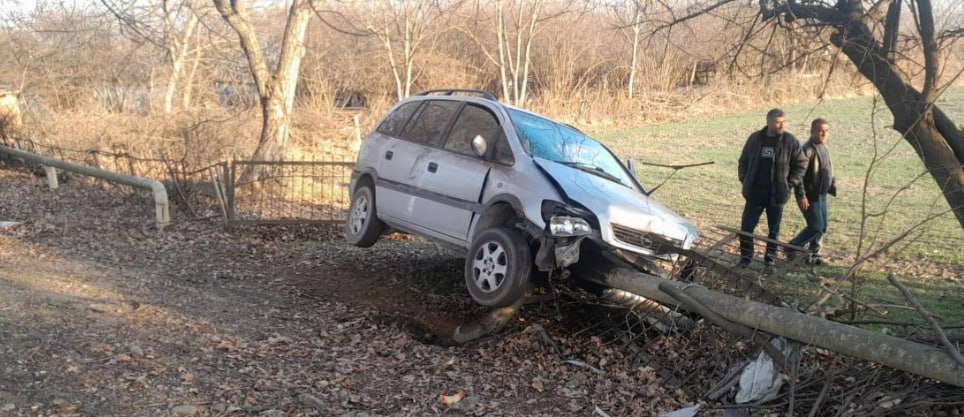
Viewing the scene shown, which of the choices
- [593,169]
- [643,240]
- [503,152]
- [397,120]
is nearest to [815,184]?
[593,169]

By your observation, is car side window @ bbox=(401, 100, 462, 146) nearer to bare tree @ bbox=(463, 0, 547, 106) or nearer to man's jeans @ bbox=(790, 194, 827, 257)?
man's jeans @ bbox=(790, 194, 827, 257)

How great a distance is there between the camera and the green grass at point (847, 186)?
7.68 metres

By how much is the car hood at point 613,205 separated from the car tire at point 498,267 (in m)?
0.59

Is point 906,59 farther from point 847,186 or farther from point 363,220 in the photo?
point 847,186

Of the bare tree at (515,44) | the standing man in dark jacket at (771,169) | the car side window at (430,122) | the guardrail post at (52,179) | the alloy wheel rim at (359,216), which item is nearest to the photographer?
the car side window at (430,122)

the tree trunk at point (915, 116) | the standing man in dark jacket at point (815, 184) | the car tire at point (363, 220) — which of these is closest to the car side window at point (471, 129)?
the car tire at point (363, 220)

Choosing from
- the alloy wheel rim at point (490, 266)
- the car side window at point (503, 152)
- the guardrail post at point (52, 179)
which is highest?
the car side window at point (503, 152)

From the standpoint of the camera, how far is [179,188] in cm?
1138

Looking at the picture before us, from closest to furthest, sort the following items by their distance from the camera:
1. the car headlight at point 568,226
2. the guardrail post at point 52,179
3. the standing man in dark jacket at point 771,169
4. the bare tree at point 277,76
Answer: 1. the car headlight at point 568,226
2. the standing man in dark jacket at point 771,169
3. the guardrail post at point 52,179
4. the bare tree at point 277,76

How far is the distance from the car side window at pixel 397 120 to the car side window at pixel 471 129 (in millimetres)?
818

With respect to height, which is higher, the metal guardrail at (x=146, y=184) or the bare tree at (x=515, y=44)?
the bare tree at (x=515, y=44)

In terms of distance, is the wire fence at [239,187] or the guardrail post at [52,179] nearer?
the wire fence at [239,187]

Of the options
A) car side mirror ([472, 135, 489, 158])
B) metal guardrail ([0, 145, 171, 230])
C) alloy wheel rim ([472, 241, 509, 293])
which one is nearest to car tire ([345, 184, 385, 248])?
car side mirror ([472, 135, 489, 158])

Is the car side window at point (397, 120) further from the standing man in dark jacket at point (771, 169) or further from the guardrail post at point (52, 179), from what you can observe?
the guardrail post at point (52, 179)
